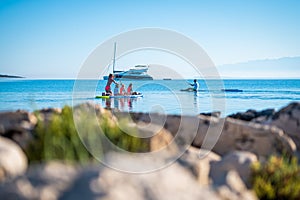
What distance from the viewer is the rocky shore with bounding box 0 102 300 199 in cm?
266

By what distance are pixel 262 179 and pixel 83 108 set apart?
271cm

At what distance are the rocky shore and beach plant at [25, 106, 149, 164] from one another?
138mm

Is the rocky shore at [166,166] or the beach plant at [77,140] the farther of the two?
the beach plant at [77,140]

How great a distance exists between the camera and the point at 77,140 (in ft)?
14.2

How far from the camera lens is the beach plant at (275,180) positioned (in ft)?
14.0

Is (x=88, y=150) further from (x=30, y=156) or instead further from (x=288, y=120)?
(x=288, y=120)

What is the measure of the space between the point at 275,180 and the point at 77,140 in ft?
7.95

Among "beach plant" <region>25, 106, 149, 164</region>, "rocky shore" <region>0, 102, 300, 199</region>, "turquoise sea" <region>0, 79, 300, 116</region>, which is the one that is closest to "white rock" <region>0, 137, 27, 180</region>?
"rocky shore" <region>0, 102, 300, 199</region>

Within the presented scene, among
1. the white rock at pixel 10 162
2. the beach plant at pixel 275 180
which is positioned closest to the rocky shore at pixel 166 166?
the white rock at pixel 10 162

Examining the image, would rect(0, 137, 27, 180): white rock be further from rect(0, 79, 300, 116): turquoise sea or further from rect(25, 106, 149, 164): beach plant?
rect(0, 79, 300, 116): turquoise sea

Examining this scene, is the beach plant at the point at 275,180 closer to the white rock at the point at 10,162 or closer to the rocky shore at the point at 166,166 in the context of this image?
the rocky shore at the point at 166,166

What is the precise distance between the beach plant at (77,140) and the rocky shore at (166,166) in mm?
138

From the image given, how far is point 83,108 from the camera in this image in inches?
217

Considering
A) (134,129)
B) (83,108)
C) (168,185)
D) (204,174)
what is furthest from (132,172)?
(83,108)
